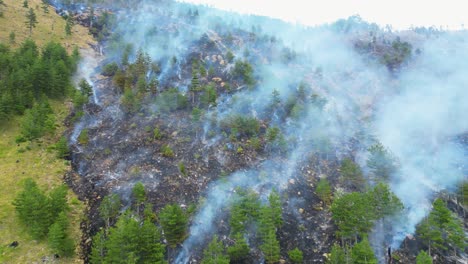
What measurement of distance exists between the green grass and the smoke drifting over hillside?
11.2m

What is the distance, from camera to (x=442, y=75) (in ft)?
372

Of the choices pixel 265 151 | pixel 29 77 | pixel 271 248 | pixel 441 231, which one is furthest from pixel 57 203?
pixel 441 231

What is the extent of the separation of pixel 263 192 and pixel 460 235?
108 feet

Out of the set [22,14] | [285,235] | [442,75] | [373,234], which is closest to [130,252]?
[285,235]

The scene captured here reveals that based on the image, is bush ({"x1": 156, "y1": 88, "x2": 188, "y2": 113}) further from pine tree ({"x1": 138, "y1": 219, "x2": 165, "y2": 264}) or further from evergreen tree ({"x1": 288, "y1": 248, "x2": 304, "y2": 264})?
evergreen tree ({"x1": 288, "y1": 248, "x2": 304, "y2": 264})

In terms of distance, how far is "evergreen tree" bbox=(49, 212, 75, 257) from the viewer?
149 ft

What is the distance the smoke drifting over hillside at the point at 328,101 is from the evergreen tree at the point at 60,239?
16.3 meters

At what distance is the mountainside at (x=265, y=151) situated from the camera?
1999 inches

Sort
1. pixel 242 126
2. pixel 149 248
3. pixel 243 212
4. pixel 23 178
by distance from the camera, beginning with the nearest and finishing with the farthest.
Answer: pixel 149 248 < pixel 243 212 < pixel 23 178 < pixel 242 126

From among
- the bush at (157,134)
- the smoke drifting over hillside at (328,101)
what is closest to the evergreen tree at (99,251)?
the smoke drifting over hillside at (328,101)

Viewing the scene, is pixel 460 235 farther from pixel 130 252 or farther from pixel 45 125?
pixel 45 125

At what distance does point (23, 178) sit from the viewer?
60.2 meters

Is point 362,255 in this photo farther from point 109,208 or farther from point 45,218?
point 45,218

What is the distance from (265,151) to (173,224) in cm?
3172
